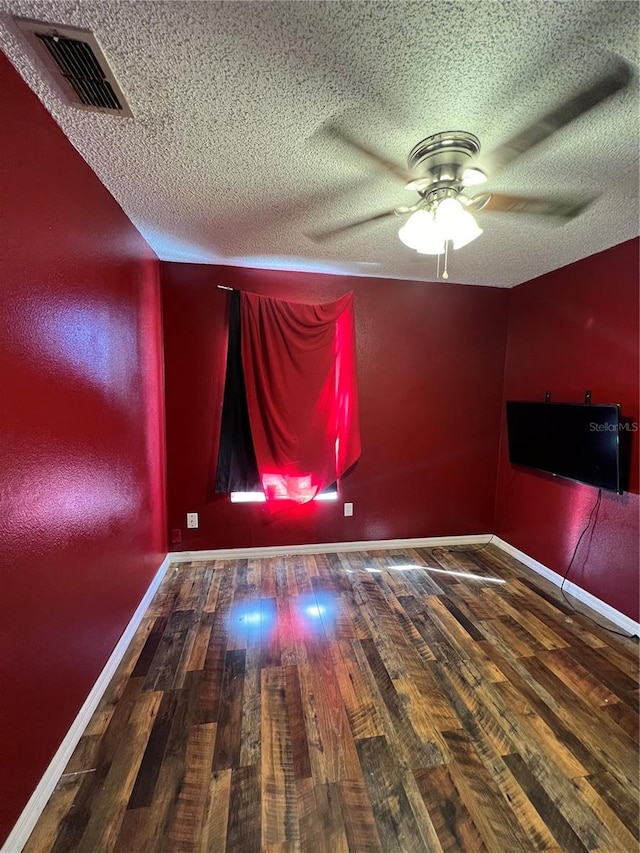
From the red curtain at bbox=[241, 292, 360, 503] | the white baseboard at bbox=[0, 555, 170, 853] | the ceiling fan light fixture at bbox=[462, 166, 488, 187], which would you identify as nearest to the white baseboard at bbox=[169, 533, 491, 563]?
the red curtain at bbox=[241, 292, 360, 503]

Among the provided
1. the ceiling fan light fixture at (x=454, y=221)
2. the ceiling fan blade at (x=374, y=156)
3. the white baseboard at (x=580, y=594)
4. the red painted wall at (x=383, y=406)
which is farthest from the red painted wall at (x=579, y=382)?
the ceiling fan blade at (x=374, y=156)

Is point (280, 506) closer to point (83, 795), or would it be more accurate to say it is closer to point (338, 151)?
point (83, 795)

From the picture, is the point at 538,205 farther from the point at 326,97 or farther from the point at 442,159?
the point at 326,97

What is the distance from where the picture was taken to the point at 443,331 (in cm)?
319

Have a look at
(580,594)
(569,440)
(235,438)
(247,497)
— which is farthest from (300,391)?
(580,594)

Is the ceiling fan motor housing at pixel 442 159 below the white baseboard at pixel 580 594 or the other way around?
the other way around

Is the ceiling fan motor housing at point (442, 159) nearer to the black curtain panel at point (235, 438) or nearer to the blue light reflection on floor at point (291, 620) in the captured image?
the black curtain panel at point (235, 438)

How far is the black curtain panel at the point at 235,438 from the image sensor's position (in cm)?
284

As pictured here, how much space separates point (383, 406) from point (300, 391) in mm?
795

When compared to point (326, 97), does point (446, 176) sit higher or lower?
lower

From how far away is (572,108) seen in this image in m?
1.00

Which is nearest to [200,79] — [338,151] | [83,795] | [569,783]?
[338,151]

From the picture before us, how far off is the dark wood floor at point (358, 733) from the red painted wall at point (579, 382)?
439mm

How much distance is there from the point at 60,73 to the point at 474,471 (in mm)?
3596
